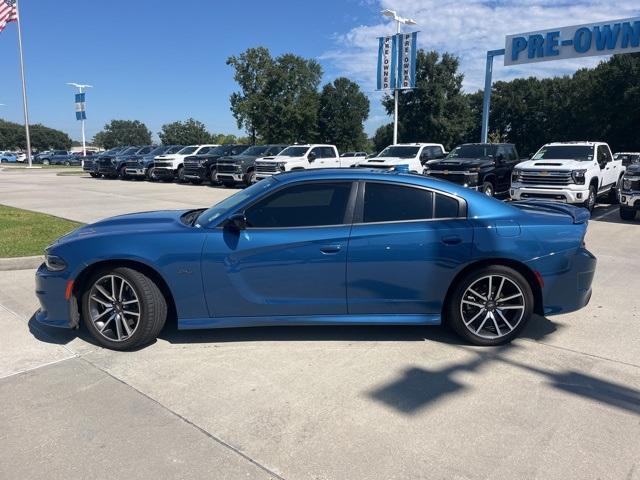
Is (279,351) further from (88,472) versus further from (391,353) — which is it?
(88,472)

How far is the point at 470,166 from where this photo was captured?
47.0 feet

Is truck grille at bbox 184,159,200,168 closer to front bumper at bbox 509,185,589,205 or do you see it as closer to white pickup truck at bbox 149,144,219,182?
white pickup truck at bbox 149,144,219,182

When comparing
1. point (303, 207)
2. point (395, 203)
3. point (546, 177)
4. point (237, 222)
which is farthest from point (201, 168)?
point (395, 203)

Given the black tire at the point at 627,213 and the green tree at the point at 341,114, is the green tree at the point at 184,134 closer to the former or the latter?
the green tree at the point at 341,114

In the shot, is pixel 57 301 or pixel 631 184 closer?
pixel 57 301

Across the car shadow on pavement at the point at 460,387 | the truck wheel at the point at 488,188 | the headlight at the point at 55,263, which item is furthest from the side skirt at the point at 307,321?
the truck wheel at the point at 488,188

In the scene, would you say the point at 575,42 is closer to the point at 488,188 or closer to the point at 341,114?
the point at 488,188

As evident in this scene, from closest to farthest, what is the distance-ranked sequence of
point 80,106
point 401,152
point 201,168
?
point 401,152
point 201,168
point 80,106

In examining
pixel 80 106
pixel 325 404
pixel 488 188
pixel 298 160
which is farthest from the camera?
pixel 80 106

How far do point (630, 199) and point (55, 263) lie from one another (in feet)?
38.5

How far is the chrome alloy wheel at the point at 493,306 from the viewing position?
14.0ft

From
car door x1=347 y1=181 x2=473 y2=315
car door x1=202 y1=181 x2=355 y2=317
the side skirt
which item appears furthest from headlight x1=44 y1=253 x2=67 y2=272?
car door x1=347 y1=181 x2=473 y2=315

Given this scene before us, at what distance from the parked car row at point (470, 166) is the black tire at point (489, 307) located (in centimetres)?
216

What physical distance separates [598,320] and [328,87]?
7495 centimetres
